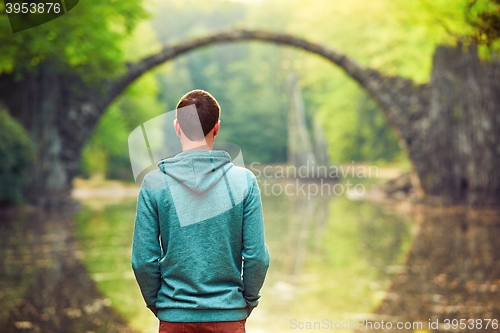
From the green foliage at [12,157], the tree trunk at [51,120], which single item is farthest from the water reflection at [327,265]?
the tree trunk at [51,120]

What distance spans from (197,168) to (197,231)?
225mm

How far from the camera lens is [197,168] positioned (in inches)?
95.2

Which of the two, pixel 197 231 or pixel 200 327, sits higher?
pixel 197 231

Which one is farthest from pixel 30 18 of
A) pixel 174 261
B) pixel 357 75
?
pixel 357 75

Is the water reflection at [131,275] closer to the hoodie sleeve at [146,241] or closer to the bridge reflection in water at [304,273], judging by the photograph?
the bridge reflection in water at [304,273]

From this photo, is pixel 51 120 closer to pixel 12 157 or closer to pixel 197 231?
pixel 12 157

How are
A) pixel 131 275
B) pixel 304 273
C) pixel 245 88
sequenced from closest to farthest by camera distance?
1. pixel 131 275
2. pixel 304 273
3. pixel 245 88

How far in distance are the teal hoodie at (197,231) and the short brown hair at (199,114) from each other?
0.09 m

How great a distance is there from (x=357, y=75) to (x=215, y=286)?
663 inches

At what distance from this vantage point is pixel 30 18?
10242mm

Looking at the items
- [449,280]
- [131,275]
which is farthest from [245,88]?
[449,280]

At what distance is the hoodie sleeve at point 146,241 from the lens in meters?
2.39

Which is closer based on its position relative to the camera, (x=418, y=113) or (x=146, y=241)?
(x=146, y=241)

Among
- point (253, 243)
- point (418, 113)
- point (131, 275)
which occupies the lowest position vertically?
point (131, 275)
